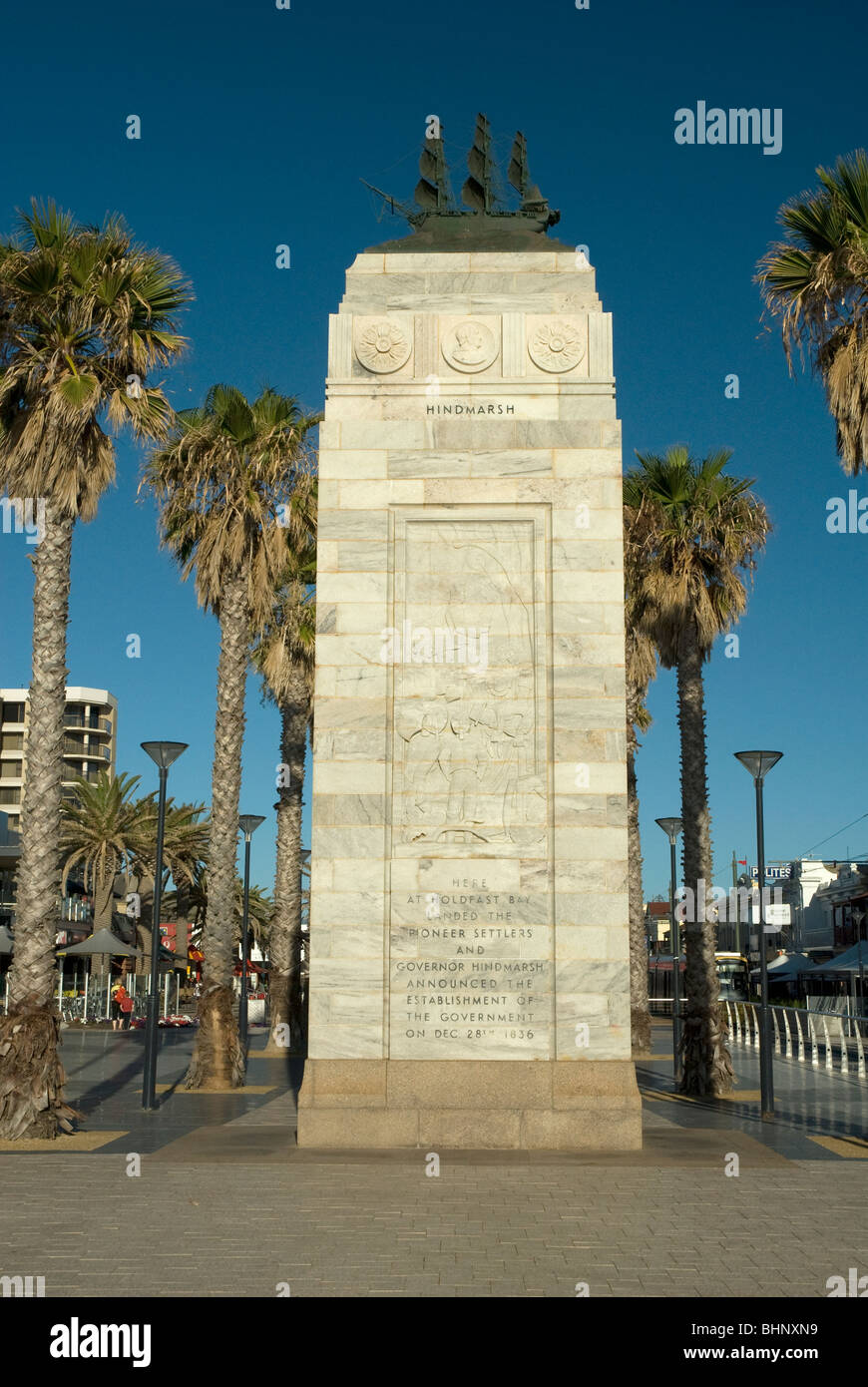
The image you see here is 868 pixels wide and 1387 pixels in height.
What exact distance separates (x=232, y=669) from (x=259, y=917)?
57.1m

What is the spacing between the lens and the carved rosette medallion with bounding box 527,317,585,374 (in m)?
16.7

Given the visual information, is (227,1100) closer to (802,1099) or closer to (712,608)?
(802,1099)

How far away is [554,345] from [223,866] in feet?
39.5

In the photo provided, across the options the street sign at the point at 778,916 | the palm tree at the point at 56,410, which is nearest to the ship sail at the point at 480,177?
the palm tree at the point at 56,410

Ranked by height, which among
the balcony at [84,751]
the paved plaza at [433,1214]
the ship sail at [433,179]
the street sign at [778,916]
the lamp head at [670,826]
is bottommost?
the paved plaza at [433,1214]

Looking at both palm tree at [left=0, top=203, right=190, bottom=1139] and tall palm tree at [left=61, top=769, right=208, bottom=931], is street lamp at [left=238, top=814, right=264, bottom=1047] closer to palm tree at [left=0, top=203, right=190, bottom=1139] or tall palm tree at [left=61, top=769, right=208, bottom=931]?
palm tree at [left=0, top=203, right=190, bottom=1139]

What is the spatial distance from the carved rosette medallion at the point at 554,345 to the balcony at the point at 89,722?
96328 mm

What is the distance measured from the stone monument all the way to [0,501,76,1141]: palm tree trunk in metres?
3.41

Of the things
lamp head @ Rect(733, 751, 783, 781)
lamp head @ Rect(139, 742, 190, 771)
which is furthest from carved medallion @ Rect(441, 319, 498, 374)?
lamp head @ Rect(139, 742, 190, 771)

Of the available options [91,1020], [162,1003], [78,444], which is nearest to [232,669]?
[78,444]

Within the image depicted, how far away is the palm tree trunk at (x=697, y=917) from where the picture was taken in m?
22.5

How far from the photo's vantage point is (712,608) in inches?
970

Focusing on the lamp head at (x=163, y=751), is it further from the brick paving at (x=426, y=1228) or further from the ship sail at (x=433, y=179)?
the ship sail at (x=433, y=179)

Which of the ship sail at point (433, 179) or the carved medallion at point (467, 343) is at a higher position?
the ship sail at point (433, 179)
